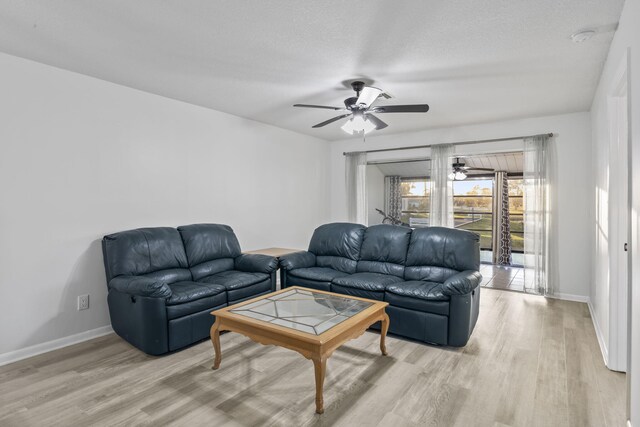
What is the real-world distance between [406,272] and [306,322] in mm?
1743

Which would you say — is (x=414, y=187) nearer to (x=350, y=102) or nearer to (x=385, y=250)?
(x=385, y=250)

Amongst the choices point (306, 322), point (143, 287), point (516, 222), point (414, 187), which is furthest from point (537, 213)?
point (143, 287)

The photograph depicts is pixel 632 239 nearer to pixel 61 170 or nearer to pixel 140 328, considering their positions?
→ pixel 140 328

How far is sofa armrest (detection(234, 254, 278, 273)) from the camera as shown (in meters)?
3.92

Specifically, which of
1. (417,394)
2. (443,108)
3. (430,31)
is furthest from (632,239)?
(443,108)

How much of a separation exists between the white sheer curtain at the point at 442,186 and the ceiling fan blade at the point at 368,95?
2592mm

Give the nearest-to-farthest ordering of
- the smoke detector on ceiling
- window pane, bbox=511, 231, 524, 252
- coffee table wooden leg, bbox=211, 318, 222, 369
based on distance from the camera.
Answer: the smoke detector on ceiling, coffee table wooden leg, bbox=211, 318, 222, 369, window pane, bbox=511, 231, 524, 252

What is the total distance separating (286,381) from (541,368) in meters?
1.99

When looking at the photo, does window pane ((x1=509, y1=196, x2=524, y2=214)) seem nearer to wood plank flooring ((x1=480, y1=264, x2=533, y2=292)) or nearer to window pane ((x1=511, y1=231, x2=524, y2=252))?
window pane ((x1=511, y1=231, x2=524, y2=252))

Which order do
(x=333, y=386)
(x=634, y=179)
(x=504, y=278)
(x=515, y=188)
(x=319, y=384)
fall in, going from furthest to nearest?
(x=515, y=188), (x=504, y=278), (x=333, y=386), (x=319, y=384), (x=634, y=179)

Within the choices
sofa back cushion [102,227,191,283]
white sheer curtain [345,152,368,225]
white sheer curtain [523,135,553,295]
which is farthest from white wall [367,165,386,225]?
sofa back cushion [102,227,191,283]

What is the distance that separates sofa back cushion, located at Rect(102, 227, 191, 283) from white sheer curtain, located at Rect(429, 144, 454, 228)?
3.84 meters

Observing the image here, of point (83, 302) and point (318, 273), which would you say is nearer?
point (83, 302)

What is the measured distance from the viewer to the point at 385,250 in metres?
4.07
